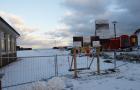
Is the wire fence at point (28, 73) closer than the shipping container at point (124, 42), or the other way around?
the wire fence at point (28, 73)

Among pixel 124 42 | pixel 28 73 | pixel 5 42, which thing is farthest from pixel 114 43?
pixel 28 73

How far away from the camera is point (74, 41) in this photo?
1412cm

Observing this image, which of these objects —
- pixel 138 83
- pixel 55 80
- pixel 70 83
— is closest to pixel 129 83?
pixel 138 83

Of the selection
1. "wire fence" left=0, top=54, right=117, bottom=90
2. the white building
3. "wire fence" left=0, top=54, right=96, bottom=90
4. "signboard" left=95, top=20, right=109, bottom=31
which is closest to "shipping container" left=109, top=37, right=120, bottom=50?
the white building

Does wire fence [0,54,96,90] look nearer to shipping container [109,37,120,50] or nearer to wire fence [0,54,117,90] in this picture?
wire fence [0,54,117,90]

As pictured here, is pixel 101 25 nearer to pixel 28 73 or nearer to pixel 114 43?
pixel 28 73

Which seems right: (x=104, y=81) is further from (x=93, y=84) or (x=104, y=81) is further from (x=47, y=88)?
(x=47, y=88)

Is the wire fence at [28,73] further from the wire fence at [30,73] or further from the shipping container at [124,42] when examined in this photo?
the shipping container at [124,42]

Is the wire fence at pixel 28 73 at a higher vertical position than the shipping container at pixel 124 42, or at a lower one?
lower

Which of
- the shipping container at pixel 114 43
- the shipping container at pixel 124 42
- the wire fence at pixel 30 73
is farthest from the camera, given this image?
the shipping container at pixel 114 43

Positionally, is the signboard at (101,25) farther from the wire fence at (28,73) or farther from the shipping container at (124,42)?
the shipping container at (124,42)

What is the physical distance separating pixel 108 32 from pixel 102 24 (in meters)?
0.59

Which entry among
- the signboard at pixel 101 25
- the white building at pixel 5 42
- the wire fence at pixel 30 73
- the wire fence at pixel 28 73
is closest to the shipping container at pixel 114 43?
the white building at pixel 5 42

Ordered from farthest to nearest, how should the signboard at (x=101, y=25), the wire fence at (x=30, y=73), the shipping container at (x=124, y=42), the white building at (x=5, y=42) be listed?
the shipping container at (x=124, y=42) < the white building at (x=5, y=42) < the signboard at (x=101, y=25) < the wire fence at (x=30, y=73)
